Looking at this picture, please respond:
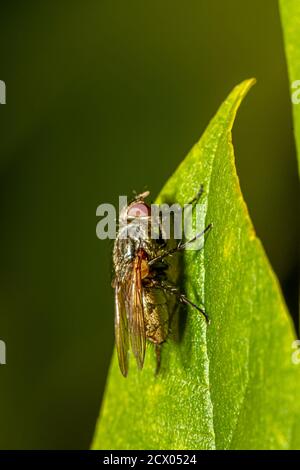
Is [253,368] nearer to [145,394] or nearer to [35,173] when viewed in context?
[145,394]

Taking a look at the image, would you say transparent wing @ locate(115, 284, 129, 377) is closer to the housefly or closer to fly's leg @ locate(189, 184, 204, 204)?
the housefly

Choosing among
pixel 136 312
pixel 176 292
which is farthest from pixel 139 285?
pixel 176 292

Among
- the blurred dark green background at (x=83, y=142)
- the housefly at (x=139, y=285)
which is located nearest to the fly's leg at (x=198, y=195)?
the housefly at (x=139, y=285)

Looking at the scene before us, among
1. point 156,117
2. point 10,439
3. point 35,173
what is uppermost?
point 156,117

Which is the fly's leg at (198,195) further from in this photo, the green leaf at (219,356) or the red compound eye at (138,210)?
the red compound eye at (138,210)


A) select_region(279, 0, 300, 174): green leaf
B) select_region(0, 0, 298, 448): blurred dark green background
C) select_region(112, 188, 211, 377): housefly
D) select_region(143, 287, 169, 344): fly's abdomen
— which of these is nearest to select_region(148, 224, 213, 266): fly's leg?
select_region(112, 188, 211, 377): housefly

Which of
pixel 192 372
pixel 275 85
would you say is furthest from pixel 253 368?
pixel 275 85

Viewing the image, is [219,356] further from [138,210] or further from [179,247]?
[138,210]
